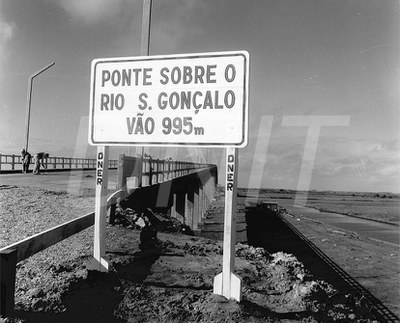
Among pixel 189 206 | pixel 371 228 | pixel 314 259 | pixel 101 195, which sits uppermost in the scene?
pixel 101 195

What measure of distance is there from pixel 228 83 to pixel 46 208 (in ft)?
21.1

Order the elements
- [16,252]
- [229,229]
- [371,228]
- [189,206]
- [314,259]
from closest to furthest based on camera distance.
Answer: [16,252]
[229,229]
[314,259]
[189,206]
[371,228]

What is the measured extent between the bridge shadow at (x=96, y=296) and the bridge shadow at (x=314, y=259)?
135 inches

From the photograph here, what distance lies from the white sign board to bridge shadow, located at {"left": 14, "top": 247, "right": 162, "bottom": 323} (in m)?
1.70

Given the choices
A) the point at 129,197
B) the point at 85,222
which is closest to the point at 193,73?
the point at 85,222

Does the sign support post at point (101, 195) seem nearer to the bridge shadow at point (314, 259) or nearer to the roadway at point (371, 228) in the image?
the bridge shadow at point (314, 259)

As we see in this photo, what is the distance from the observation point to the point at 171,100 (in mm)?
4391

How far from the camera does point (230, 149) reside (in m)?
4.09

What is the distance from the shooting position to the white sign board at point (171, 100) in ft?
13.6

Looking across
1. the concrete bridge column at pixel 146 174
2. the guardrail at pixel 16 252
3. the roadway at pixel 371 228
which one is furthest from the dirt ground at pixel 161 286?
the roadway at pixel 371 228

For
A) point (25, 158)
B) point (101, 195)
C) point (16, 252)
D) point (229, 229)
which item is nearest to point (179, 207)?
point (25, 158)

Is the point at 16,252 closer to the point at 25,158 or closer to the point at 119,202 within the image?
the point at 119,202

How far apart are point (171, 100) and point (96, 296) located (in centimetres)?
245

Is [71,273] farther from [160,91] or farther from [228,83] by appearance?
[228,83]
